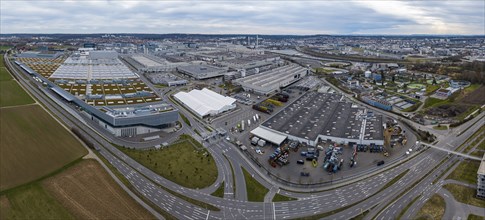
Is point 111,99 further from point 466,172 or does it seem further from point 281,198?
point 466,172

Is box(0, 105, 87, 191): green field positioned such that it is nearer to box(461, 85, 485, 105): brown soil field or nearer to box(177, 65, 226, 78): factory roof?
box(177, 65, 226, 78): factory roof

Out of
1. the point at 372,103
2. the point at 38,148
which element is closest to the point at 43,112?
the point at 38,148

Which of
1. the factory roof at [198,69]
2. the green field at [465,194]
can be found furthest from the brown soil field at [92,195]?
the factory roof at [198,69]

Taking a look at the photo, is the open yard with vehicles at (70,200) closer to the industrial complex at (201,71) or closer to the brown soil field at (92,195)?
the brown soil field at (92,195)

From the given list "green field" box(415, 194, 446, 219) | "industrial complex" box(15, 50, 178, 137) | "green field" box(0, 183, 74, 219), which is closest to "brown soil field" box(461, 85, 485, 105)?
"green field" box(415, 194, 446, 219)

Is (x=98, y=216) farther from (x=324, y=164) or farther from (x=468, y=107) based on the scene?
(x=468, y=107)

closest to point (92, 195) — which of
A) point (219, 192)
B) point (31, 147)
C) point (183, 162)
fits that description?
point (183, 162)
